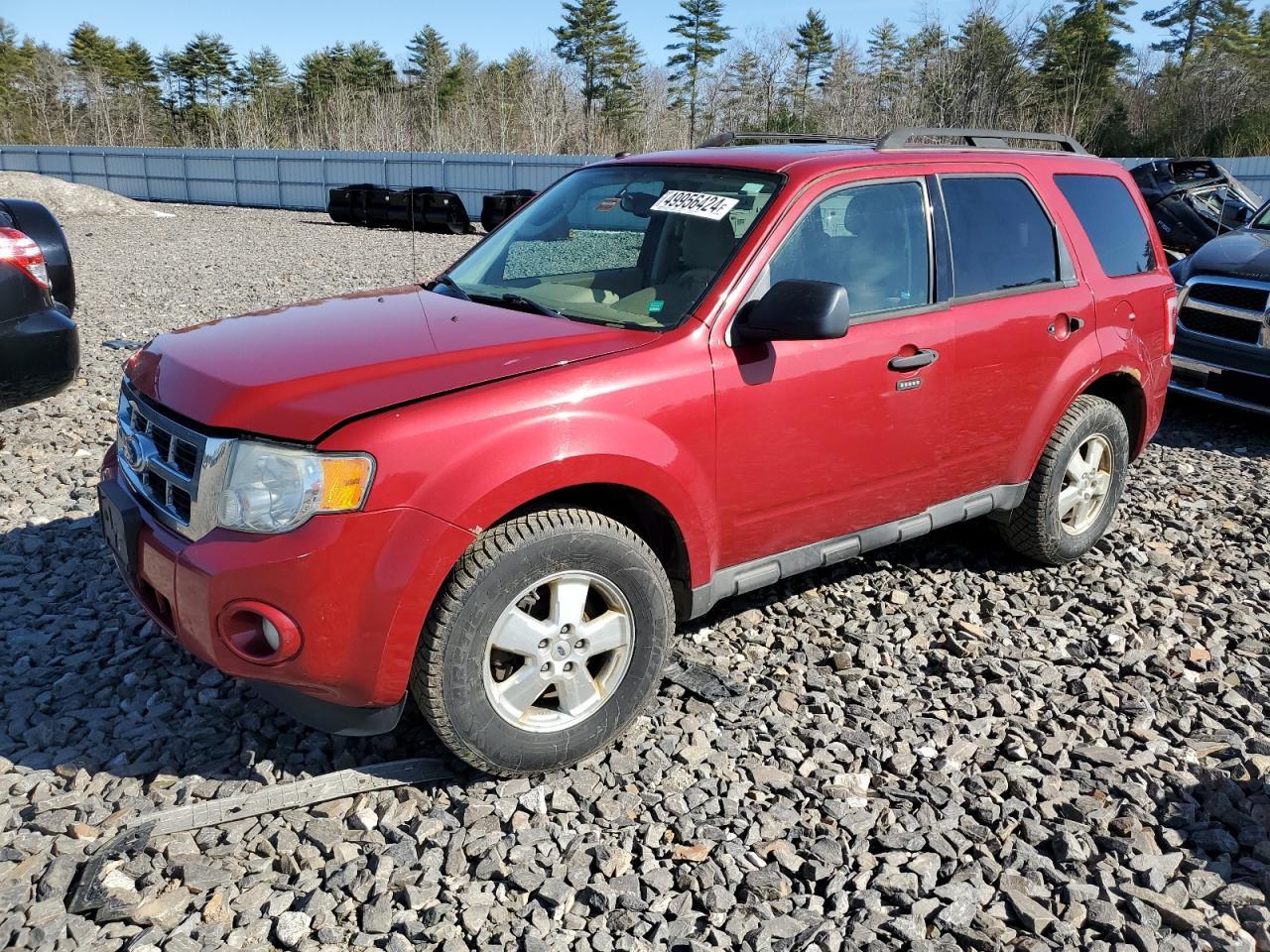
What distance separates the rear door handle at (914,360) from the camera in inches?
151

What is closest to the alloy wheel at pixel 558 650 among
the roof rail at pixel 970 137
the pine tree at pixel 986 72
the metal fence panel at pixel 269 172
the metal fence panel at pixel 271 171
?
→ the roof rail at pixel 970 137

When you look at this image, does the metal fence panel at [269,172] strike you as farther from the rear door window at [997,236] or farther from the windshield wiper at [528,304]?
the windshield wiper at [528,304]

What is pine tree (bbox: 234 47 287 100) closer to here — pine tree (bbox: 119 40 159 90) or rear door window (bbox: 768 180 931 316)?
pine tree (bbox: 119 40 159 90)

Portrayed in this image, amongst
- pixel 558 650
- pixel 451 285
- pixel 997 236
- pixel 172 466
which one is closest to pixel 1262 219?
pixel 997 236

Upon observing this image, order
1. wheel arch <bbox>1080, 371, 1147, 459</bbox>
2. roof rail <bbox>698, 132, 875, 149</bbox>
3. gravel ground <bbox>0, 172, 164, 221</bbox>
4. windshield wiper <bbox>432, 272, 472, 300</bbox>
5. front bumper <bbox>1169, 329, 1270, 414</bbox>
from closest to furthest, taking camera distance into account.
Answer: windshield wiper <bbox>432, 272, 472, 300</bbox>
roof rail <bbox>698, 132, 875, 149</bbox>
wheel arch <bbox>1080, 371, 1147, 459</bbox>
front bumper <bbox>1169, 329, 1270, 414</bbox>
gravel ground <bbox>0, 172, 164, 221</bbox>

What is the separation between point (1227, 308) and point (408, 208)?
2087 centimetres

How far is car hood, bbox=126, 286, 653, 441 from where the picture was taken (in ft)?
9.38

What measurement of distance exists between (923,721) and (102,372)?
721cm

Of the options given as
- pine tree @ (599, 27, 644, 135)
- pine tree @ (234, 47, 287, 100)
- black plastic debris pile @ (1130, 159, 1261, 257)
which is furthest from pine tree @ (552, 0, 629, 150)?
black plastic debris pile @ (1130, 159, 1261, 257)

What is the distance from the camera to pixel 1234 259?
7.86 metres

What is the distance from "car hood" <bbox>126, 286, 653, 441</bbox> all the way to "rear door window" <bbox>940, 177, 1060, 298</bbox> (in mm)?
1629

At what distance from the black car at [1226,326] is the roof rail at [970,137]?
→ 2905mm

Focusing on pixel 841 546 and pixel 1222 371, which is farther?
pixel 1222 371

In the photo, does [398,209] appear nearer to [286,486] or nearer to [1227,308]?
[1227,308]
